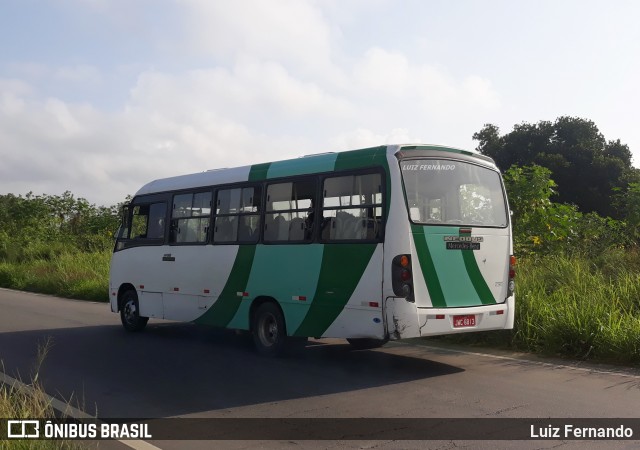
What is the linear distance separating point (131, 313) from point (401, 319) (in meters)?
7.06

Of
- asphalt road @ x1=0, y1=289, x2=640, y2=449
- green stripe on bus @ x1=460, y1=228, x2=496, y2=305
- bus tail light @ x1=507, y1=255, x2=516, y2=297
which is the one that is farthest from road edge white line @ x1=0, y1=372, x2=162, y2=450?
bus tail light @ x1=507, y1=255, x2=516, y2=297

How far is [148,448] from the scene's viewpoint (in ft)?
20.0

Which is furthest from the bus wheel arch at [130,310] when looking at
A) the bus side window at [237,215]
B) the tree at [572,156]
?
the tree at [572,156]

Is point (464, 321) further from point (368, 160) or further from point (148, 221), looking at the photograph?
point (148, 221)

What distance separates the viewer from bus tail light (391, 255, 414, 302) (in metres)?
8.66

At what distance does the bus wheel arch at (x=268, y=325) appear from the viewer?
1042 centimetres

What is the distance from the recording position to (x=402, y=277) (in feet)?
28.5

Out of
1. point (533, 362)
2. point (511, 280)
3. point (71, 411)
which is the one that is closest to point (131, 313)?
point (71, 411)

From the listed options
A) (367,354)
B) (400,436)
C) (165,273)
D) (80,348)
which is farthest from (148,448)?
(165,273)

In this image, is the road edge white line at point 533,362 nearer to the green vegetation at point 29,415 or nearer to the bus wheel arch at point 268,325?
the bus wheel arch at point 268,325

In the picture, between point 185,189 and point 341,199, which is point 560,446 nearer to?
point 341,199

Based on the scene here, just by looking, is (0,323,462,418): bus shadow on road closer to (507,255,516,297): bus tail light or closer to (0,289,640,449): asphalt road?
(0,289,640,449): asphalt road

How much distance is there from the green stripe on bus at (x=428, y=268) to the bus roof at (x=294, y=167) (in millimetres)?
1046

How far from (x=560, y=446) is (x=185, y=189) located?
847cm
